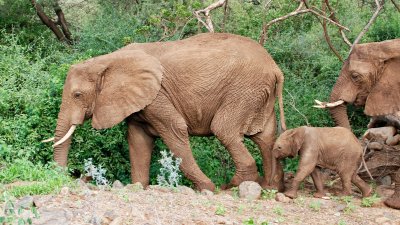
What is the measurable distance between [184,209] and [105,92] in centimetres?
242

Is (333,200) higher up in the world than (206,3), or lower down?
lower down

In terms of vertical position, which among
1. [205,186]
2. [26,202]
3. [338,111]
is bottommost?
[205,186]

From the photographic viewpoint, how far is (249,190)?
795 centimetres

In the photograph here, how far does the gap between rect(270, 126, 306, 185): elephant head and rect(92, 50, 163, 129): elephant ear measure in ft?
5.03

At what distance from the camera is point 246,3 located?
13883 millimetres

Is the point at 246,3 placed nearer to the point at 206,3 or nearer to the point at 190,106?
the point at 206,3

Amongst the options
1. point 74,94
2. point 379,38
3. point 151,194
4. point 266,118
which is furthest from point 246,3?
point 151,194

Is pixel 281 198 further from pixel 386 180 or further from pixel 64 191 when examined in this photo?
pixel 64 191

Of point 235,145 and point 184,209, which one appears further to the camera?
point 235,145

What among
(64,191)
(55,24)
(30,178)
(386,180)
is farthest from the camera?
(55,24)

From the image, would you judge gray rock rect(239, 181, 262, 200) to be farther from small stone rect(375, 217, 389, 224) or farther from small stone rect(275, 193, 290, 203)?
small stone rect(375, 217, 389, 224)

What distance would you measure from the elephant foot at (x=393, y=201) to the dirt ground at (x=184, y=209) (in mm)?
67

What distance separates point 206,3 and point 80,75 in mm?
5362

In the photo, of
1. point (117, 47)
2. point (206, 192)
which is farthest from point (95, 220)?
point (117, 47)
